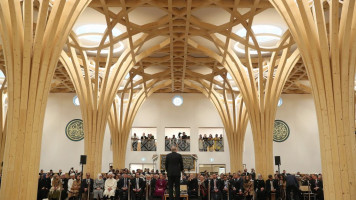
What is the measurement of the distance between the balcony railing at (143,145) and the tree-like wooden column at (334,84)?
25.7 metres

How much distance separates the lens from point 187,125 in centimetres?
3644

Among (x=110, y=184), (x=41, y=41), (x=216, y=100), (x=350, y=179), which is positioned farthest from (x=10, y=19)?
(x=216, y=100)

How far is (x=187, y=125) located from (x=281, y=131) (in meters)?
10.5

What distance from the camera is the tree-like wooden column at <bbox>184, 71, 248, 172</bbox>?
3228 centimetres

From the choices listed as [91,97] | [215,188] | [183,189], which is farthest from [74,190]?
[215,188]

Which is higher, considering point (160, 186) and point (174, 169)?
point (174, 169)

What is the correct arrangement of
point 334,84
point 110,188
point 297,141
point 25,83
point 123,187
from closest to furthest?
point 25,83 < point 334,84 < point 110,188 < point 123,187 < point 297,141

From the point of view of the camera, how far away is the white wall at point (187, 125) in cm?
3462

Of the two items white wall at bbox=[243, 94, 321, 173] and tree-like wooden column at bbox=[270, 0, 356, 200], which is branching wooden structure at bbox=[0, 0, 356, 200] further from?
white wall at bbox=[243, 94, 321, 173]

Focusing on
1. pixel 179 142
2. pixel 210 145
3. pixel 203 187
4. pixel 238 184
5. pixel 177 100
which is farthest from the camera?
pixel 177 100

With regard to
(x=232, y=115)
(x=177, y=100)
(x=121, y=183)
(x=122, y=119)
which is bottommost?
(x=121, y=183)

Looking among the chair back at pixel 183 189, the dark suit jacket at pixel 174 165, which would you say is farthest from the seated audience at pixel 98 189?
the dark suit jacket at pixel 174 165

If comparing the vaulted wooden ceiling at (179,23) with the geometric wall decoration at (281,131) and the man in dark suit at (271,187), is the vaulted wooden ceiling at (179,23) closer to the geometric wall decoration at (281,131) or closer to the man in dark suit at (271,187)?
the man in dark suit at (271,187)

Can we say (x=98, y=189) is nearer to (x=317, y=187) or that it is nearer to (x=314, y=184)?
(x=317, y=187)
